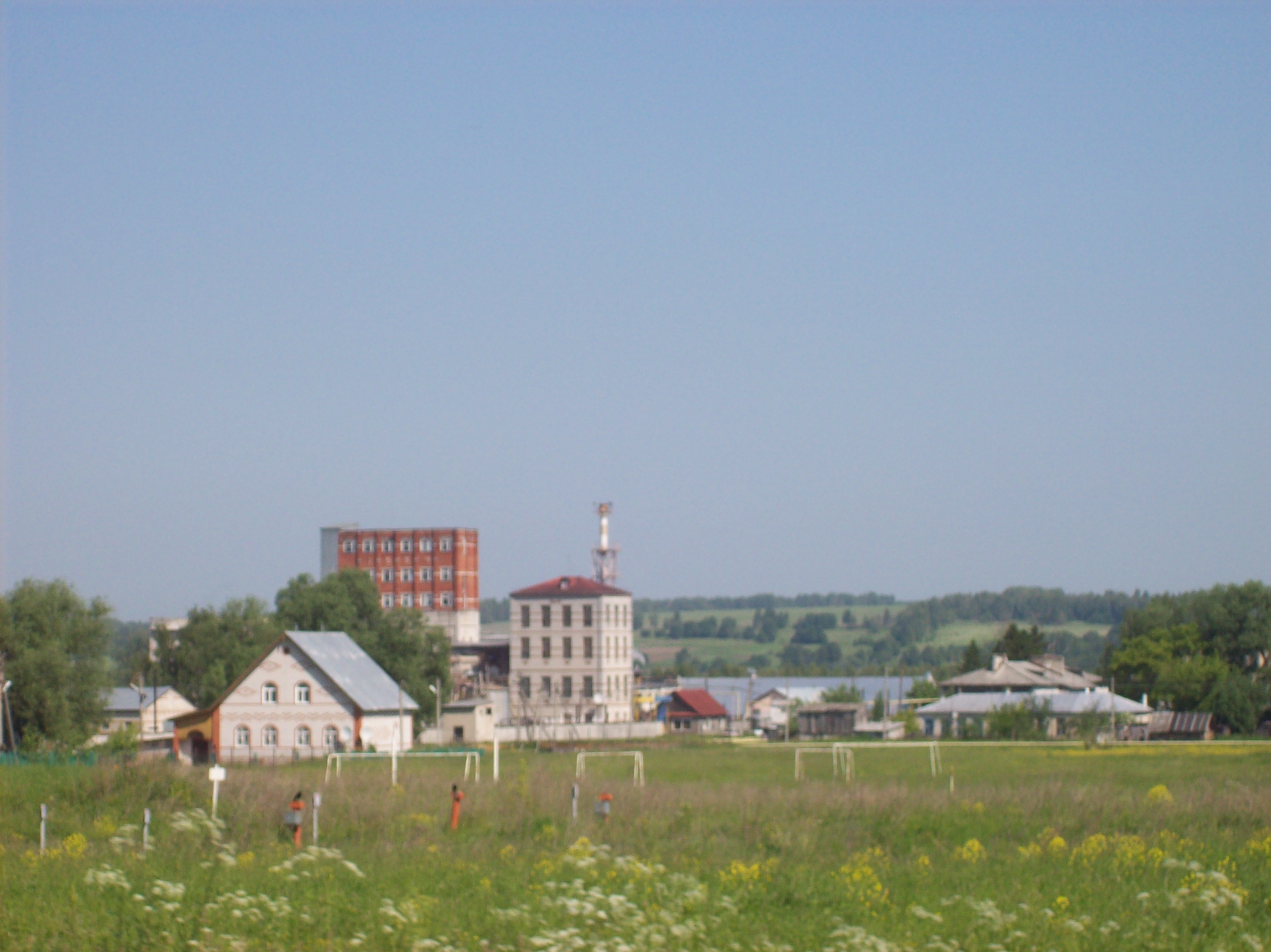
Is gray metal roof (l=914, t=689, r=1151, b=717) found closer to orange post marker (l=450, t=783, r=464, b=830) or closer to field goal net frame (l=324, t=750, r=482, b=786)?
field goal net frame (l=324, t=750, r=482, b=786)

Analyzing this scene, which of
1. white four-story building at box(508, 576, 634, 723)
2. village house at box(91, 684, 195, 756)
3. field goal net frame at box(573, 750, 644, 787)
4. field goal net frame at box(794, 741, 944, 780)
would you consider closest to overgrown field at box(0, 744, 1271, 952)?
field goal net frame at box(573, 750, 644, 787)

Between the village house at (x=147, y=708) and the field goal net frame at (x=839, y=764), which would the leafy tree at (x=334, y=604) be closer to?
the village house at (x=147, y=708)

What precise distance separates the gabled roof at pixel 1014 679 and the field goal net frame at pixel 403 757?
41.7 m

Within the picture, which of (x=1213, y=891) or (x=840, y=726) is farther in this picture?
(x=840, y=726)

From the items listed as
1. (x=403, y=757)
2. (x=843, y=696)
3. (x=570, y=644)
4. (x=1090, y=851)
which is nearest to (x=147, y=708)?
(x=570, y=644)

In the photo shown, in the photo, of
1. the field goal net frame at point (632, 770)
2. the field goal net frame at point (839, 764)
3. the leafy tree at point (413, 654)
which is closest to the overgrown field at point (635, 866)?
the field goal net frame at point (632, 770)

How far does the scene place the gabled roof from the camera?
8881cm

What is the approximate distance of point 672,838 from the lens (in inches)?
992

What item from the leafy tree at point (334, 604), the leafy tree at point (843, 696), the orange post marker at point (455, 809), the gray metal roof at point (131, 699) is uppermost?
the leafy tree at point (334, 604)

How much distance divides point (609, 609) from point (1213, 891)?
81404 mm

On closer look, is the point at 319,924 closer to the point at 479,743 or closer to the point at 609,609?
the point at 479,743

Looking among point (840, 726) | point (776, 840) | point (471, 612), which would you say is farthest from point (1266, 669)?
point (776, 840)

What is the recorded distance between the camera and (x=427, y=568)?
4579 inches

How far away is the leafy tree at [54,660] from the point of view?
57531mm
